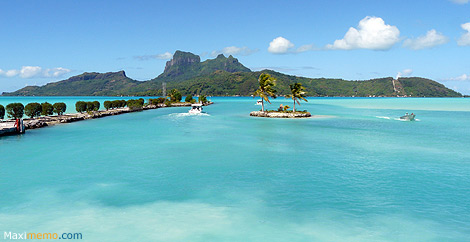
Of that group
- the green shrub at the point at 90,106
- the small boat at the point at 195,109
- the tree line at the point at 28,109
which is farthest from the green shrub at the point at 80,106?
the small boat at the point at 195,109

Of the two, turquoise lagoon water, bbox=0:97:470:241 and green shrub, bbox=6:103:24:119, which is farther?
green shrub, bbox=6:103:24:119

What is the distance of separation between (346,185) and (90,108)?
95119 mm

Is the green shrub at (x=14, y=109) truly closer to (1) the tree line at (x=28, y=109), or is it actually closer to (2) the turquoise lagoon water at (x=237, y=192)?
(1) the tree line at (x=28, y=109)

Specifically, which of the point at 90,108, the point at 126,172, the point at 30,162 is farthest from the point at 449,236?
the point at 90,108

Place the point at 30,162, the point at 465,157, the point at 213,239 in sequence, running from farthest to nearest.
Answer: the point at 465,157, the point at 30,162, the point at 213,239

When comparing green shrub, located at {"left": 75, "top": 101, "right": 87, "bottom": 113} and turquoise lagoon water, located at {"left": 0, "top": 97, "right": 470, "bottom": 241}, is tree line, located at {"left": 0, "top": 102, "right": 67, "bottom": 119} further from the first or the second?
turquoise lagoon water, located at {"left": 0, "top": 97, "right": 470, "bottom": 241}

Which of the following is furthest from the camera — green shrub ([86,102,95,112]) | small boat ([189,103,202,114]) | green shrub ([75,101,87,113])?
small boat ([189,103,202,114])

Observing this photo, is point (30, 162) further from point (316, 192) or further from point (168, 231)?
point (316, 192)

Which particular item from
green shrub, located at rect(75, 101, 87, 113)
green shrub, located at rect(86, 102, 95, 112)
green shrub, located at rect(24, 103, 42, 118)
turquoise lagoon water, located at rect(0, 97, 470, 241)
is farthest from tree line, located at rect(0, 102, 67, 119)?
turquoise lagoon water, located at rect(0, 97, 470, 241)

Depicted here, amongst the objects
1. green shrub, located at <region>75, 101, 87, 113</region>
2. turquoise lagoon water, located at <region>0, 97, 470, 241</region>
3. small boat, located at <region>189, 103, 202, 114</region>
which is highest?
green shrub, located at <region>75, 101, 87, 113</region>

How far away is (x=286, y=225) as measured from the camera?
15.3 m

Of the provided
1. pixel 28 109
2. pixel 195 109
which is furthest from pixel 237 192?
pixel 195 109

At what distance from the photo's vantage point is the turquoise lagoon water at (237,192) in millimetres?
14914

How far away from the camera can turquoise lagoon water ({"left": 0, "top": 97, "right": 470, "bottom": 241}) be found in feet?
48.9
